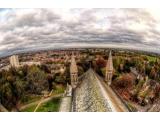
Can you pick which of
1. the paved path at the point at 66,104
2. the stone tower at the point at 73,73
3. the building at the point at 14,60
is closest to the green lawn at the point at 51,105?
the paved path at the point at 66,104

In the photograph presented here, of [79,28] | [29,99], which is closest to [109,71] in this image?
[79,28]

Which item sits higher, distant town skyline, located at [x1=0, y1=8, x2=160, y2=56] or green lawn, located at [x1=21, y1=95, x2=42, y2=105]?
distant town skyline, located at [x1=0, y1=8, x2=160, y2=56]

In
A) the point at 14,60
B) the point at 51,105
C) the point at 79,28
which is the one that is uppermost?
the point at 79,28

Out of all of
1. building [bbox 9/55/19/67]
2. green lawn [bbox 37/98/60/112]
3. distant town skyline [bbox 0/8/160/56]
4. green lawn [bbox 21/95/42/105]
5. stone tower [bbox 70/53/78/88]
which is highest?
distant town skyline [bbox 0/8/160/56]

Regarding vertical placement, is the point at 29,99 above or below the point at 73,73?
below

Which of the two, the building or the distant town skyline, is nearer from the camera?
the distant town skyline

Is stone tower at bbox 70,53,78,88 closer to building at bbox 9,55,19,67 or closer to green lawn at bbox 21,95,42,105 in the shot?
green lawn at bbox 21,95,42,105

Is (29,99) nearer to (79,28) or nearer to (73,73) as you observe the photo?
(73,73)

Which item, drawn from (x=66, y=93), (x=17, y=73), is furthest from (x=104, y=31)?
(x=17, y=73)

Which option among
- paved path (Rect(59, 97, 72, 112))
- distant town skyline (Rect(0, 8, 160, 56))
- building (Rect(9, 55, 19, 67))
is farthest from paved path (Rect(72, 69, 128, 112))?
building (Rect(9, 55, 19, 67))
